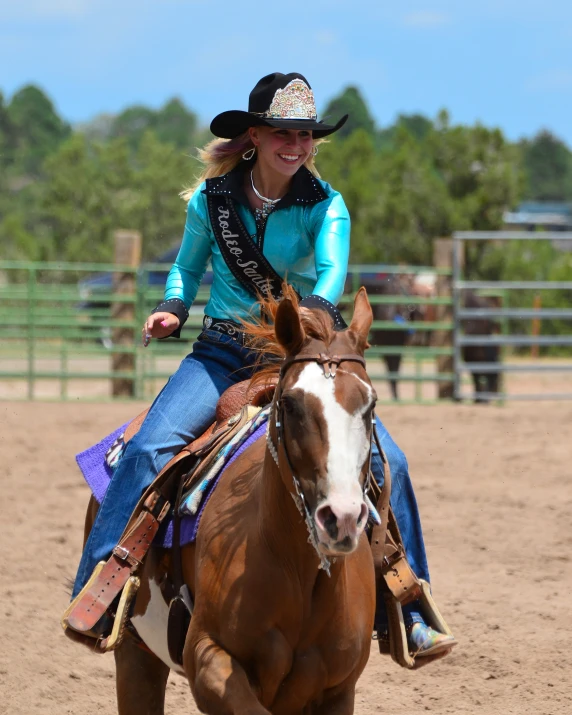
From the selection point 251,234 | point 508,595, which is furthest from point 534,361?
point 251,234

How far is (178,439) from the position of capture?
362cm

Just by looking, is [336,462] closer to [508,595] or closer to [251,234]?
[251,234]

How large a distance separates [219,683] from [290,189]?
158cm

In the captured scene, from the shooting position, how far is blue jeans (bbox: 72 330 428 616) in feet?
11.8

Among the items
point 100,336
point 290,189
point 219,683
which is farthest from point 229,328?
point 100,336

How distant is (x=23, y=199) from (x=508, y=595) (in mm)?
55560

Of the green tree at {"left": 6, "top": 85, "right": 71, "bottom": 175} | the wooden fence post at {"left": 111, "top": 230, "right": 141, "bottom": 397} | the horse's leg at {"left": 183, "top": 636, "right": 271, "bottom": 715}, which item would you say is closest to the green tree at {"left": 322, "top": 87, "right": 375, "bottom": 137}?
the green tree at {"left": 6, "top": 85, "right": 71, "bottom": 175}

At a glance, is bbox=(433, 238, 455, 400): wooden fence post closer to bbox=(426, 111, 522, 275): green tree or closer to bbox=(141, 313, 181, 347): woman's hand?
bbox=(426, 111, 522, 275): green tree

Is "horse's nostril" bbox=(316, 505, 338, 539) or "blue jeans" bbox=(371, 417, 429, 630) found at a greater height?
"horse's nostril" bbox=(316, 505, 338, 539)

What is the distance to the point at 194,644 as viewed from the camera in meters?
3.06

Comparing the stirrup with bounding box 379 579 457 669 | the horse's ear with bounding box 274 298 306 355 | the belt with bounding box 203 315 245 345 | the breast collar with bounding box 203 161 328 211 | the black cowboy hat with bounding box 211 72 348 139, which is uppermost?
the black cowboy hat with bounding box 211 72 348 139

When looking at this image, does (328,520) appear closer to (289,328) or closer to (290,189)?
(289,328)

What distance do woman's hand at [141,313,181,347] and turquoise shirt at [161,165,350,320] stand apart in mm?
173

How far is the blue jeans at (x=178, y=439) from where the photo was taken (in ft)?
11.8
